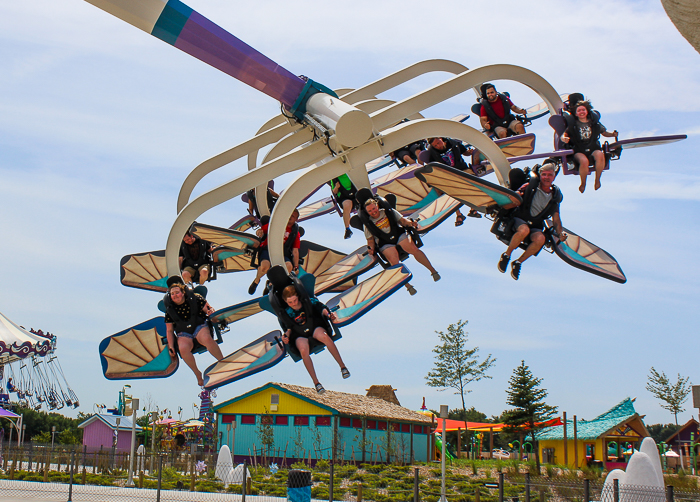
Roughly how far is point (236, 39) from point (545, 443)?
101 feet

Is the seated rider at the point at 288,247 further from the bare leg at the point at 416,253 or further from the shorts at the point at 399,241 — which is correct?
the bare leg at the point at 416,253

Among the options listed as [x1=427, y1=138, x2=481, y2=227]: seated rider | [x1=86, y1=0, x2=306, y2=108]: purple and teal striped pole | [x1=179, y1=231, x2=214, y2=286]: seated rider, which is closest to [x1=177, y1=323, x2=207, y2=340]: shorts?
[x1=179, y1=231, x2=214, y2=286]: seated rider

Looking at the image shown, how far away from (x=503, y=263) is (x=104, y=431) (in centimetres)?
3361

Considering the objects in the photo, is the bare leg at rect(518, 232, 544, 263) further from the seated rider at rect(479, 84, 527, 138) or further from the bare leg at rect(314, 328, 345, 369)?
the seated rider at rect(479, 84, 527, 138)

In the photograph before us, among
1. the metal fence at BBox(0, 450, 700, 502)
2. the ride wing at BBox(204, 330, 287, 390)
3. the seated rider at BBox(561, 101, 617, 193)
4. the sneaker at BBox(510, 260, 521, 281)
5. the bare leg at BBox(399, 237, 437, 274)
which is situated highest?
the seated rider at BBox(561, 101, 617, 193)

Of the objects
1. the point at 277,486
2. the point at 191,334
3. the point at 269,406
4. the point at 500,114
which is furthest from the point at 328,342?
the point at 269,406

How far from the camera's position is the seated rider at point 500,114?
12.5 meters

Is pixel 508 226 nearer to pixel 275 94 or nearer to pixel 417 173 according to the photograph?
pixel 417 173

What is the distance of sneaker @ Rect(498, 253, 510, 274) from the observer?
353 inches

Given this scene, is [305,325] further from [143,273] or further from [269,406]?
[269,406]

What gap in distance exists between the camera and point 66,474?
20688mm

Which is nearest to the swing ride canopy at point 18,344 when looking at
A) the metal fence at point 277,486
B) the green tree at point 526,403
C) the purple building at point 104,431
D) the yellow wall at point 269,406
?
the metal fence at point 277,486

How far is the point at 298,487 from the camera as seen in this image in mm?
9805

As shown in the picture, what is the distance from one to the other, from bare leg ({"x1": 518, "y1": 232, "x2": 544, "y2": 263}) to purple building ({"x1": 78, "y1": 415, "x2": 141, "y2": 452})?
3240cm
